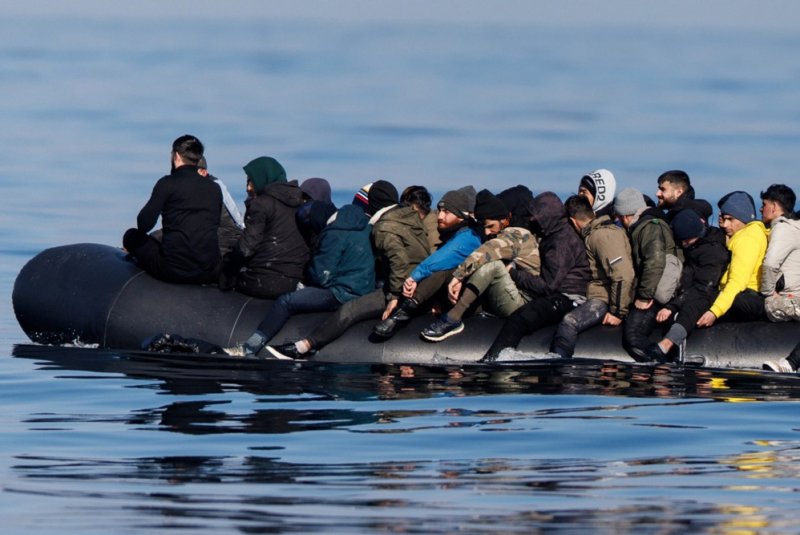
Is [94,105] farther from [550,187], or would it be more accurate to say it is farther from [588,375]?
[588,375]

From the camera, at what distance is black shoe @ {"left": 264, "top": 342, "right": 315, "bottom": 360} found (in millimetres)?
19203

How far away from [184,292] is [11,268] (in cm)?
913

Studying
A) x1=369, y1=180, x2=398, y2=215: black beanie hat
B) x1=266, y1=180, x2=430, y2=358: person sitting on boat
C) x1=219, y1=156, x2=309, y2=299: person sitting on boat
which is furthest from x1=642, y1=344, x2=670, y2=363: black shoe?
x1=219, y1=156, x2=309, y2=299: person sitting on boat

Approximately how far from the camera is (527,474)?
1369 centimetres

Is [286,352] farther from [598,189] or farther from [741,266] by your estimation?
[741,266]

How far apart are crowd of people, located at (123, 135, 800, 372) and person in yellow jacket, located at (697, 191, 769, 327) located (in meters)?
0.01

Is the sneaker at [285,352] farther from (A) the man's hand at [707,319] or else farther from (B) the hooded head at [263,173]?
(A) the man's hand at [707,319]

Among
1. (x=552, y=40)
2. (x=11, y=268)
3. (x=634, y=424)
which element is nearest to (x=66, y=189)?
(x=11, y=268)

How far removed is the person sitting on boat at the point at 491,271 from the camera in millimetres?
18891

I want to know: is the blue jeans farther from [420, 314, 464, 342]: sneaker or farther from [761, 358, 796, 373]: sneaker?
[761, 358, 796, 373]: sneaker

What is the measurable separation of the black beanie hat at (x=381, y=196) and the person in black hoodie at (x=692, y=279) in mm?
3238

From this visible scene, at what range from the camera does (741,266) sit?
1859cm

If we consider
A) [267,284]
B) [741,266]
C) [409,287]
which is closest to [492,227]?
[409,287]

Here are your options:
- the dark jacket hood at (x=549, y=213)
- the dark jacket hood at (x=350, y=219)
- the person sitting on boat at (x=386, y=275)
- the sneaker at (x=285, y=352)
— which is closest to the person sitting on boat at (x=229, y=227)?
the dark jacket hood at (x=350, y=219)
